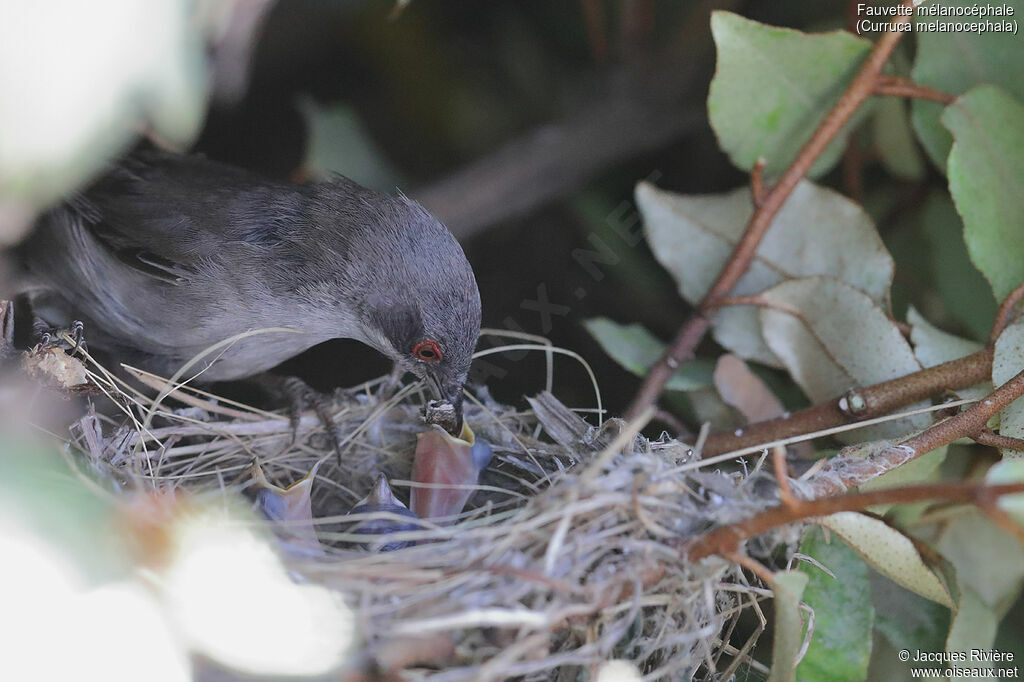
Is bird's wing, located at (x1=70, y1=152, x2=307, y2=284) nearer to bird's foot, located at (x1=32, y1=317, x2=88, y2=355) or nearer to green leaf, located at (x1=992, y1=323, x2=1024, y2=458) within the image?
bird's foot, located at (x1=32, y1=317, x2=88, y2=355)

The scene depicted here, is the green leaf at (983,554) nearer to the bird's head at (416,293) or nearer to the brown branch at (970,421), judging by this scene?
the brown branch at (970,421)

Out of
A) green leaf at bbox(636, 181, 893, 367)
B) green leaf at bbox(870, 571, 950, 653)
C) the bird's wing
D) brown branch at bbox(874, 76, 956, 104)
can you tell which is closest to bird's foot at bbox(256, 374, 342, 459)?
the bird's wing

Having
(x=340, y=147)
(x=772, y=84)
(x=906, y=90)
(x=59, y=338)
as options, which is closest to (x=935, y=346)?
(x=906, y=90)

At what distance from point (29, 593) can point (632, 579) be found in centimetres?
88

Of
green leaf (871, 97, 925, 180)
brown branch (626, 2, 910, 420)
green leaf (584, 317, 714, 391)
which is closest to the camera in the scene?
brown branch (626, 2, 910, 420)

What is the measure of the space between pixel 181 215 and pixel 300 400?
1.79ft

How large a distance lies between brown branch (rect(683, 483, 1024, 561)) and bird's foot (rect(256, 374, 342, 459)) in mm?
992

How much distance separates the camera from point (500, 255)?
2.90 meters

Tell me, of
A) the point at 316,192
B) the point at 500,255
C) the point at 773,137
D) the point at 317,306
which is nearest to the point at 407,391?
the point at 317,306

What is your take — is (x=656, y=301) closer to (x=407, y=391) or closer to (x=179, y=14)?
(x=407, y=391)

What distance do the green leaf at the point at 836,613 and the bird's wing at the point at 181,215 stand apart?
143 centimetres

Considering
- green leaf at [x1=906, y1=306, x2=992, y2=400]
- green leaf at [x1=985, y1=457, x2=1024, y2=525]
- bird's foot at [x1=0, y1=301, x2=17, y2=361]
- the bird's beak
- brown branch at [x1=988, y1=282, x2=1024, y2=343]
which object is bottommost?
the bird's beak

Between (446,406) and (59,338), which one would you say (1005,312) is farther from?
(59,338)

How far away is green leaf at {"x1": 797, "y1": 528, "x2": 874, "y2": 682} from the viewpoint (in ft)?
5.71
